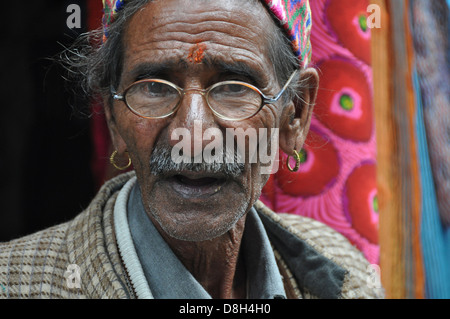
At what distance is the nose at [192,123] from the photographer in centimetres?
135

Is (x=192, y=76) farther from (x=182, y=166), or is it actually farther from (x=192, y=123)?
(x=182, y=166)

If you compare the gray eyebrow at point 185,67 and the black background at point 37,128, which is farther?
the black background at point 37,128

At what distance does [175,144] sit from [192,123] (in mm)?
75

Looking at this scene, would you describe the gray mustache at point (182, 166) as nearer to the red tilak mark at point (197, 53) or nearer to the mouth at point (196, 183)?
the mouth at point (196, 183)

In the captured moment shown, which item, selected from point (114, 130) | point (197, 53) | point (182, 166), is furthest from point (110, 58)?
point (182, 166)

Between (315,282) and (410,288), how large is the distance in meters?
1.01

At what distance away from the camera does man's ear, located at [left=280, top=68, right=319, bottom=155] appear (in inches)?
67.2

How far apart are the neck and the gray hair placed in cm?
48

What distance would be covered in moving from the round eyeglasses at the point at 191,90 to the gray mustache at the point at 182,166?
4.1 inches

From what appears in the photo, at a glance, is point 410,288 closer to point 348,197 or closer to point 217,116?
point 348,197

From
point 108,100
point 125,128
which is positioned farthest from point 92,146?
point 125,128

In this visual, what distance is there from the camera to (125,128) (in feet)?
4.96

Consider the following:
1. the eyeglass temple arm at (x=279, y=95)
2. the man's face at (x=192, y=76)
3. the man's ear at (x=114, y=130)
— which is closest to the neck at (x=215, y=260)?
the man's face at (x=192, y=76)

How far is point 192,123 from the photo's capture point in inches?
53.2
